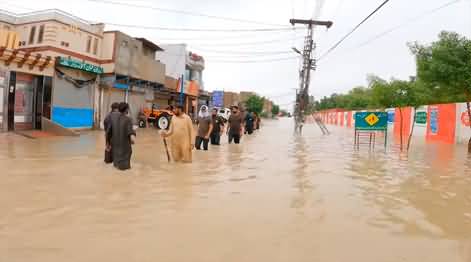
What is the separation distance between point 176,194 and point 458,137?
17.1 meters

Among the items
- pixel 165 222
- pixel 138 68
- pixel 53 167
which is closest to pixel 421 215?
pixel 165 222

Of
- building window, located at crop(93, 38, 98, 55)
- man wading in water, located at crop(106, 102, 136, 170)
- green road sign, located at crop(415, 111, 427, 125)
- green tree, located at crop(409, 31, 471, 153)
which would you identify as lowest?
man wading in water, located at crop(106, 102, 136, 170)

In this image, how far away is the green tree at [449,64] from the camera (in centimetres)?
1288

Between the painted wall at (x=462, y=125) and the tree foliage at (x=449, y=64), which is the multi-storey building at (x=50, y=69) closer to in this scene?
the tree foliage at (x=449, y=64)

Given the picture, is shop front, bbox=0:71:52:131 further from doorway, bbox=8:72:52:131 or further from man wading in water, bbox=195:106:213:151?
man wading in water, bbox=195:106:213:151

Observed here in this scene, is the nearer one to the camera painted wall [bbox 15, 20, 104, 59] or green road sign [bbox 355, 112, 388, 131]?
green road sign [bbox 355, 112, 388, 131]

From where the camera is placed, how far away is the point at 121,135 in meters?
7.84

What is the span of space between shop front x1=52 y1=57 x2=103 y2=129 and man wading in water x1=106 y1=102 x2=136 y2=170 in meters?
11.4

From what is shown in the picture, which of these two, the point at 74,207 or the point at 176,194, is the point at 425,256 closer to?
the point at 176,194

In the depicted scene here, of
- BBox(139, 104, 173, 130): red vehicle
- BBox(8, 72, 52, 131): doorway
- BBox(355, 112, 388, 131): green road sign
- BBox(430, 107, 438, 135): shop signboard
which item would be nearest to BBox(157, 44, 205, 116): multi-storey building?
BBox(139, 104, 173, 130): red vehicle

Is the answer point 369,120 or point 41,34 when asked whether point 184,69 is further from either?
point 369,120

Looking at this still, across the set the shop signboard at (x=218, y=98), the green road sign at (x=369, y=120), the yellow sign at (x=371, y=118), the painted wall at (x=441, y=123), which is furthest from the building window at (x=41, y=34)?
the shop signboard at (x=218, y=98)

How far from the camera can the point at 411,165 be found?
33.5 feet

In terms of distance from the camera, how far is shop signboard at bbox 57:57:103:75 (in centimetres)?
1804
